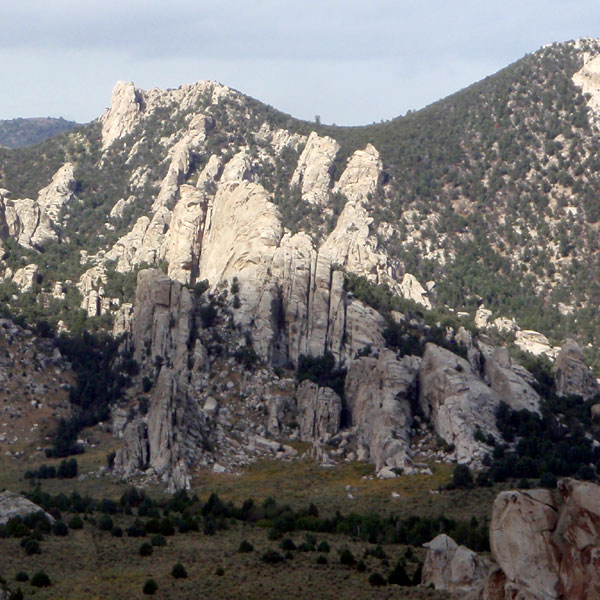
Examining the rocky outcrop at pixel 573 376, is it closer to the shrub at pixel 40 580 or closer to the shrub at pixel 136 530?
the shrub at pixel 136 530

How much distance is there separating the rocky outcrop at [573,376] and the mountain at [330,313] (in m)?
0.22

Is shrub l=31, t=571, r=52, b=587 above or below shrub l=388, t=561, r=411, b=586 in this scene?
below

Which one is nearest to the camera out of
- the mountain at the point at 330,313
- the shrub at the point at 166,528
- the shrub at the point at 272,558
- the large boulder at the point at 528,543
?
the large boulder at the point at 528,543

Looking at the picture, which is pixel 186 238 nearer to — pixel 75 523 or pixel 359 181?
pixel 359 181

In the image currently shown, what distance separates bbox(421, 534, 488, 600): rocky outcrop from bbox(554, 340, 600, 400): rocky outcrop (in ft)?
203

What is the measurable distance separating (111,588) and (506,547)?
84.1 feet

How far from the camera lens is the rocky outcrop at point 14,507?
82312 millimetres

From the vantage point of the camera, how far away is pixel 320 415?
379 feet

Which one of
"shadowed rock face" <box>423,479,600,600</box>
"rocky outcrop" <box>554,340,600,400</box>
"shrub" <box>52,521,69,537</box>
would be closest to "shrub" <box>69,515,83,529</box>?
"shrub" <box>52,521,69,537</box>

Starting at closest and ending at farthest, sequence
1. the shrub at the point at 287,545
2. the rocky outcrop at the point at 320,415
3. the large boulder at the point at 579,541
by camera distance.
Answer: the large boulder at the point at 579,541
the shrub at the point at 287,545
the rocky outcrop at the point at 320,415

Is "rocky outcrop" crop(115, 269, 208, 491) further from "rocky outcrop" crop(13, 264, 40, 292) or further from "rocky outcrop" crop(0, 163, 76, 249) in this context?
"rocky outcrop" crop(0, 163, 76, 249)

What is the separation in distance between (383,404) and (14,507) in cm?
4163

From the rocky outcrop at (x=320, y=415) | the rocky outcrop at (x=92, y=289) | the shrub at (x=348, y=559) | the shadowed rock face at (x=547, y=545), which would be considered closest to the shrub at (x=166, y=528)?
the shrub at (x=348, y=559)

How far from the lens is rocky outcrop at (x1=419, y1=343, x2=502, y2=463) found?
10744 cm
